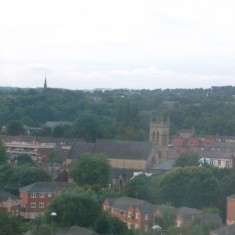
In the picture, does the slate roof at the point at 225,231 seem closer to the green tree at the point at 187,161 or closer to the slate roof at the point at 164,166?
the green tree at the point at 187,161

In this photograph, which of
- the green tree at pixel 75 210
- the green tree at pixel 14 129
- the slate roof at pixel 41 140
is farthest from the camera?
the green tree at pixel 14 129

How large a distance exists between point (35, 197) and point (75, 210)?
722 centimetres

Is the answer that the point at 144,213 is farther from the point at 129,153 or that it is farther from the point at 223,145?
the point at 223,145

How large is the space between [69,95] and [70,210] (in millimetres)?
77013

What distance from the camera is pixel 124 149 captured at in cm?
4381

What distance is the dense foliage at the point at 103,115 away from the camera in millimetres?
58750

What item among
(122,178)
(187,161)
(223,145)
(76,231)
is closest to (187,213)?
(76,231)

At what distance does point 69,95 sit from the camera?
10188 centimetres

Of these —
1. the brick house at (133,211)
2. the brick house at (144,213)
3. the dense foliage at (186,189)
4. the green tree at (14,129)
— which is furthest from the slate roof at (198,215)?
the green tree at (14,129)

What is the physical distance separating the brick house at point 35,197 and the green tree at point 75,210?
19.8 feet

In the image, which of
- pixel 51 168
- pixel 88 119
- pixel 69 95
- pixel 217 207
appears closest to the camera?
pixel 217 207

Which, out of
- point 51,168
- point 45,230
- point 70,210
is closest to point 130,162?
point 51,168

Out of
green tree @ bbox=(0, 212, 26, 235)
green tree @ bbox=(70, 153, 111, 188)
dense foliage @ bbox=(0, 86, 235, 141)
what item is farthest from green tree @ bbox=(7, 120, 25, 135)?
green tree @ bbox=(0, 212, 26, 235)

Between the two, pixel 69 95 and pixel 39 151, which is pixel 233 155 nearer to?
pixel 39 151
